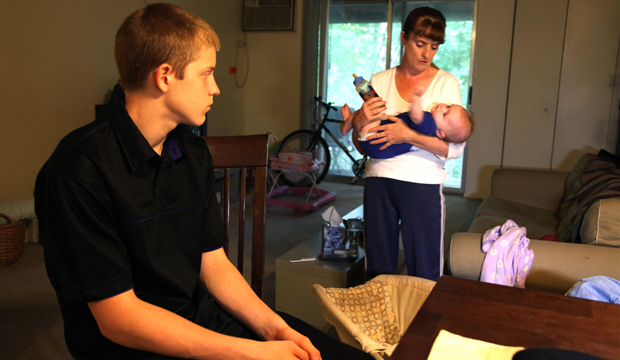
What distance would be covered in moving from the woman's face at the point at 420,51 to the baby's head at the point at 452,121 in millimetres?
163

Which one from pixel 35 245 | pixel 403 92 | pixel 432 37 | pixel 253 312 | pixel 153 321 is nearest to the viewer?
pixel 153 321

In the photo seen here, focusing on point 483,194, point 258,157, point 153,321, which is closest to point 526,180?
point 483,194

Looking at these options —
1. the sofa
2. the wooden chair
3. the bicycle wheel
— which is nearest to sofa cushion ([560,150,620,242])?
the sofa

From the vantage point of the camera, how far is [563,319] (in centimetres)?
82

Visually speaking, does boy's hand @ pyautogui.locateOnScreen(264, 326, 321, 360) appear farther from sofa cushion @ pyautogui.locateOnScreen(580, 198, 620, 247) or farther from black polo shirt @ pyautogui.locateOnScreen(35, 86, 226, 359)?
sofa cushion @ pyautogui.locateOnScreen(580, 198, 620, 247)

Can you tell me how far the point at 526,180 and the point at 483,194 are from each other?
1.60 metres

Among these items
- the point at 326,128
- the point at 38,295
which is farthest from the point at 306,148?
the point at 38,295

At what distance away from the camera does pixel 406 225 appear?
1775 mm

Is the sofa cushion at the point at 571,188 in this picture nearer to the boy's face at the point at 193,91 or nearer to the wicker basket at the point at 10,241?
the boy's face at the point at 193,91

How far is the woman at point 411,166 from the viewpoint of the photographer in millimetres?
1660

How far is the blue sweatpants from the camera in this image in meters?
1.75

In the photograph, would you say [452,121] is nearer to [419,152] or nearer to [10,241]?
A: [419,152]

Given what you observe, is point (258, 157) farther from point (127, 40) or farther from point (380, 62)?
point (380, 62)

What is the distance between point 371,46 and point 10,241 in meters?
4.04
